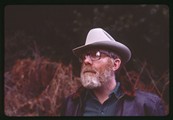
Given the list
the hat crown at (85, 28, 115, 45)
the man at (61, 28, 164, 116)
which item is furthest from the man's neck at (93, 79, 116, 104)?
the hat crown at (85, 28, 115, 45)

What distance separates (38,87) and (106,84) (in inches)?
20.9

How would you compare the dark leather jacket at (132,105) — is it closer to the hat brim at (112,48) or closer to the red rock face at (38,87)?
the red rock face at (38,87)

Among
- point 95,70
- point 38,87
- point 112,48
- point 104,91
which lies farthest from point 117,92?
point 38,87

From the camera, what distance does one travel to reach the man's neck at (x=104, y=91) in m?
4.29

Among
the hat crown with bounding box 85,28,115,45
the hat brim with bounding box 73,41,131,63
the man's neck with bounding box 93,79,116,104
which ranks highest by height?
the hat crown with bounding box 85,28,115,45

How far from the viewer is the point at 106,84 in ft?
14.1

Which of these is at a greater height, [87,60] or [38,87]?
[87,60]

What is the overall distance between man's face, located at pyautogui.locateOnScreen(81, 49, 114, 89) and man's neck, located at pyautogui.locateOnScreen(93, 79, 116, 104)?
0.15 feet

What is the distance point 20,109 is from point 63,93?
36 cm

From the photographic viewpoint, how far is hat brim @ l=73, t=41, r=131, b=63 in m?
4.25

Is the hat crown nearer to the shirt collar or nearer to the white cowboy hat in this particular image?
the white cowboy hat

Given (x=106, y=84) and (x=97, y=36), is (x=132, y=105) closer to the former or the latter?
(x=106, y=84)

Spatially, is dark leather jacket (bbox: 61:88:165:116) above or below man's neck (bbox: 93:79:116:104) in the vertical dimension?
below

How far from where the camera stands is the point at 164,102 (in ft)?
14.1
